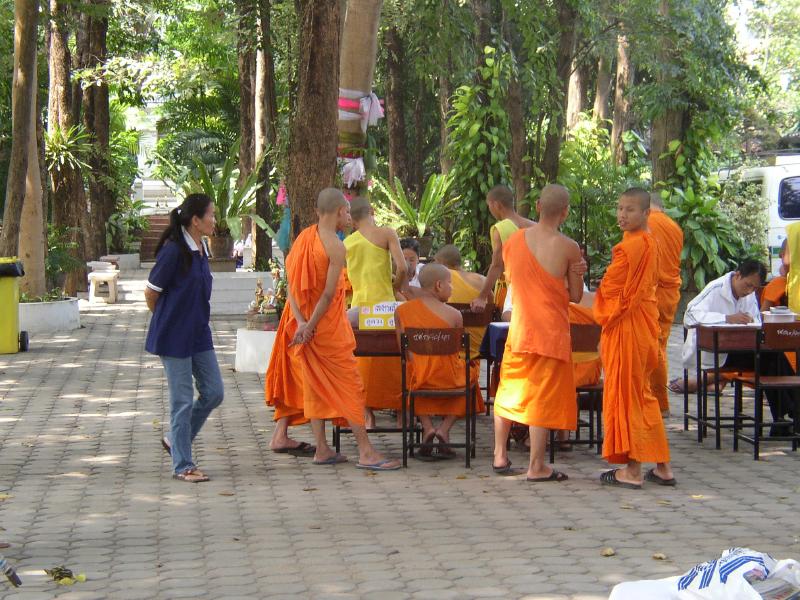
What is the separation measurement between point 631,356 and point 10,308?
944 centimetres

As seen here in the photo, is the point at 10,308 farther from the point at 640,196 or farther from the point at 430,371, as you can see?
the point at 640,196

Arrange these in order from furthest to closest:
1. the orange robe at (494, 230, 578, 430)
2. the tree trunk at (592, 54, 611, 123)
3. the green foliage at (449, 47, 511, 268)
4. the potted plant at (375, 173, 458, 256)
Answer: the tree trunk at (592, 54, 611, 123) < the potted plant at (375, 173, 458, 256) < the green foliage at (449, 47, 511, 268) < the orange robe at (494, 230, 578, 430)

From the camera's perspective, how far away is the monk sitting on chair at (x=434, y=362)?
8.62m

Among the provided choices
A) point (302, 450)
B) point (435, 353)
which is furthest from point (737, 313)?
point (302, 450)

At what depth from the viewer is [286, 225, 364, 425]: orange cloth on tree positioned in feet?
27.1

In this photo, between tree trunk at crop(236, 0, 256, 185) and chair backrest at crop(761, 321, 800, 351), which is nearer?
chair backrest at crop(761, 321, 800, 351)

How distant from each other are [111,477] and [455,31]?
46.7 ft

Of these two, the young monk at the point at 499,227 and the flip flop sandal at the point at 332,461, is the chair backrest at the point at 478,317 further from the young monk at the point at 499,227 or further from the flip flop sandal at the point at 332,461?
the flip flop sandal at the point at 332,461

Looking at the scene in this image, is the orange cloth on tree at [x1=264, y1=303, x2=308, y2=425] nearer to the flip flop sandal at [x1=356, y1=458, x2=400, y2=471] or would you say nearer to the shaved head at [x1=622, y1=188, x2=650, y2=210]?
the flip flop sandal at [x1=356, y1=458, x2=400, y2=471]

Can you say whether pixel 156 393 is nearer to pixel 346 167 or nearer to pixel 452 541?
pixel 346 167

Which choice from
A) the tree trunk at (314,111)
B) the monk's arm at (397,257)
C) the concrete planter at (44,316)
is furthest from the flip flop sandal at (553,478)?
the concrete planter at (44,316)

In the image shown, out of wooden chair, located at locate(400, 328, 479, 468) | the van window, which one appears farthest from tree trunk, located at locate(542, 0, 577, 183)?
wooden chair, located at locate(400, 328, 479, 468)

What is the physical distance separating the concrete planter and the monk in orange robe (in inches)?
440

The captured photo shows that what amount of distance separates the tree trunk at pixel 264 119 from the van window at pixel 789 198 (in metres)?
10.0
